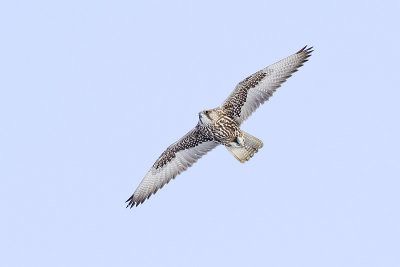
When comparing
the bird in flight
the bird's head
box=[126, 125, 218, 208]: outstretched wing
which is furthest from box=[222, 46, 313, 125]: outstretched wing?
box=[126, 125, 218, 208]: outstretched wing

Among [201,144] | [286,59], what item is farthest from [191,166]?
[286,59]

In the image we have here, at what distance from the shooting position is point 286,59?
14461 mm

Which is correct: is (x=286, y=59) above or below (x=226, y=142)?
above

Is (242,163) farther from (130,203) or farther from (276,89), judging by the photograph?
(130,203)

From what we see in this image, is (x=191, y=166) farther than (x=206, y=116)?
Yes

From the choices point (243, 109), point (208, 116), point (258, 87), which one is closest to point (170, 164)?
point (208, 116)

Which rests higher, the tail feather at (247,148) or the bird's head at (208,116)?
the bird's head at (208,116)

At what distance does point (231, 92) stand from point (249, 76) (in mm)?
469

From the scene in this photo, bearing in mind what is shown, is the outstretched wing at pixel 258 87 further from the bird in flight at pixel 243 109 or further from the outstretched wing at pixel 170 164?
the outstretched wing at pixel 170 164

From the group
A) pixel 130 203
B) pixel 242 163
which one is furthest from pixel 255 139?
pixel 130 203

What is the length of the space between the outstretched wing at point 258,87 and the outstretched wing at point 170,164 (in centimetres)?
101

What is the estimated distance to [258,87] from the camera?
1444 cm

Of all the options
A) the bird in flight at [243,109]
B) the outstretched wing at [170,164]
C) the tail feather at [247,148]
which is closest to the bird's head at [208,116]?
the bird in flight at [243,109]

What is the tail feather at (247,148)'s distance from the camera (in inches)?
564
